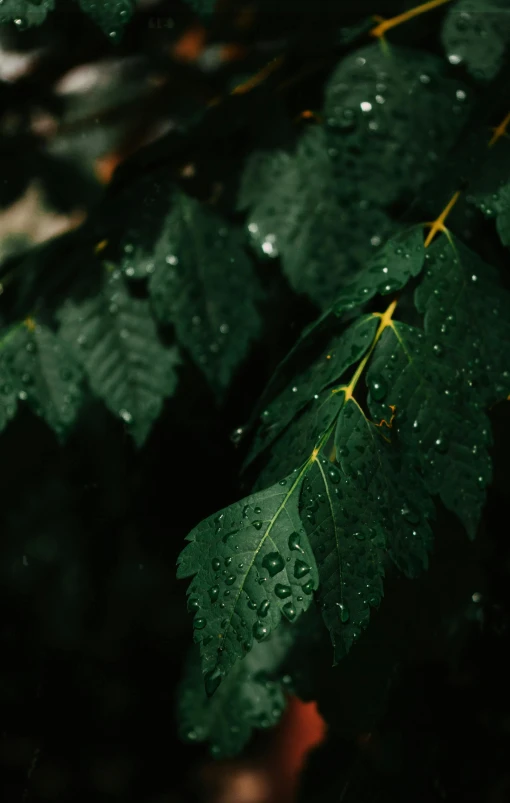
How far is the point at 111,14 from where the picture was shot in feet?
2.47

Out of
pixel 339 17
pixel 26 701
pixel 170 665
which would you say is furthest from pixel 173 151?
pixel 26 701

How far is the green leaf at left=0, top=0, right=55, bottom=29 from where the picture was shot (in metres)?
0.77

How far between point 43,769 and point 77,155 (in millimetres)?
1327

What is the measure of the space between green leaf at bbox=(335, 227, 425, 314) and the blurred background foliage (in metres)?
0.14

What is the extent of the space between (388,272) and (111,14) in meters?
0.40

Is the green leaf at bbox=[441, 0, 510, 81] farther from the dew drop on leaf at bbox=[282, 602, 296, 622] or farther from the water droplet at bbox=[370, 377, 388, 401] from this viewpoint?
the dew drop on leaf at bbox=[282, 602, 296, 622]

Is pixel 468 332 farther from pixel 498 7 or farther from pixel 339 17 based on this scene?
pixel 339 17

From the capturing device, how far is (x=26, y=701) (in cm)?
157

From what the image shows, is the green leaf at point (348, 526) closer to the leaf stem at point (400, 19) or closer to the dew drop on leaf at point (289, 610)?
the dew drop on leaf at point (289, 610)

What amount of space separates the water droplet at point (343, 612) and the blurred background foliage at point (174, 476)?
0.43 m

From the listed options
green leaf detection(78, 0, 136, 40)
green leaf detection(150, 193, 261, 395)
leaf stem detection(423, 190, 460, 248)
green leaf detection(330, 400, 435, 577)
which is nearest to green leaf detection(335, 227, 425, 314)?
leaf stem detection(423, 190, 460, 248)

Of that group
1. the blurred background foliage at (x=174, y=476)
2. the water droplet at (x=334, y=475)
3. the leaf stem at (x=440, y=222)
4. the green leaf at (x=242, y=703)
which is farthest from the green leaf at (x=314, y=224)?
the green leaf at (x=242, y=703)

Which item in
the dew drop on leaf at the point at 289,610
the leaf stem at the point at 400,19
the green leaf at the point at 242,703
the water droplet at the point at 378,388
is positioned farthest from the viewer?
the green leaf at the point at 242,703

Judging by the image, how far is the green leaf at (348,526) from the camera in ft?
2.10
